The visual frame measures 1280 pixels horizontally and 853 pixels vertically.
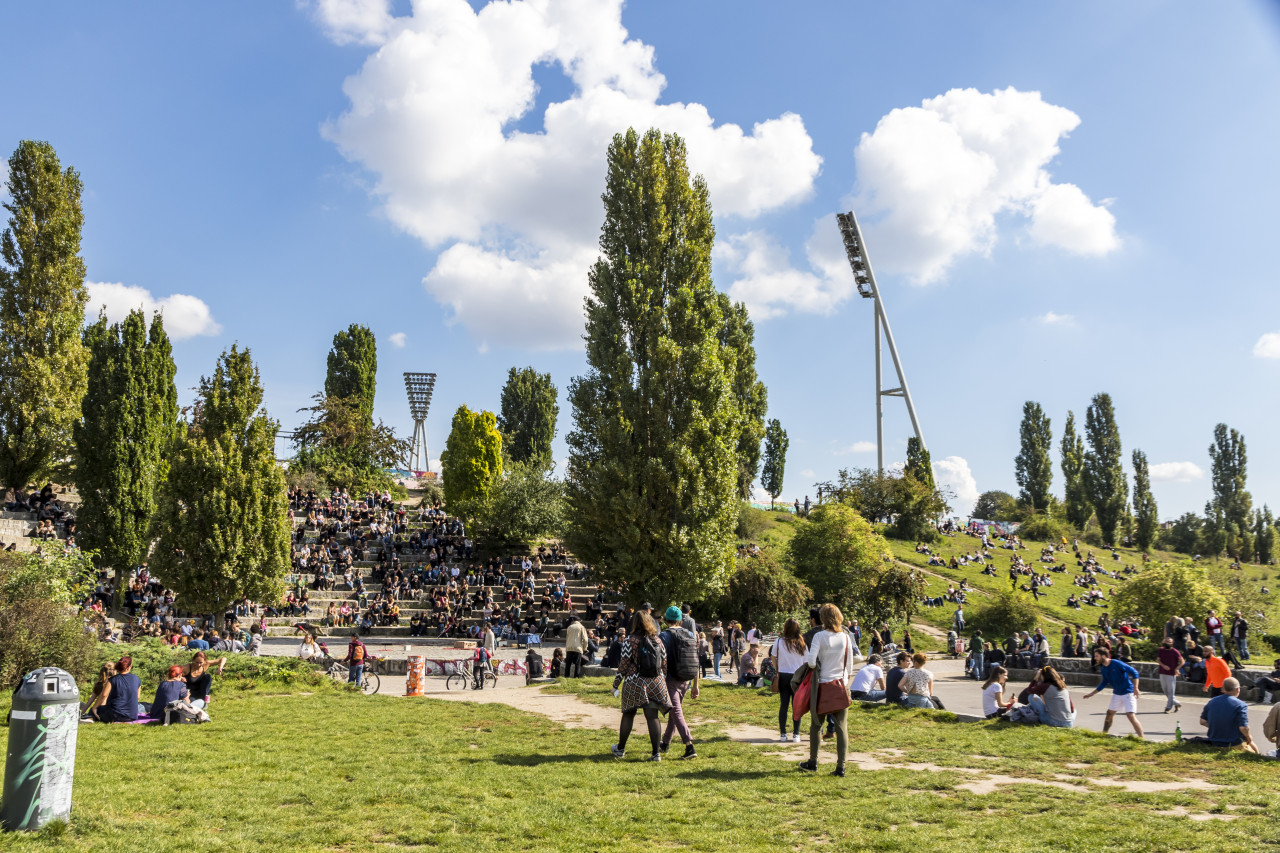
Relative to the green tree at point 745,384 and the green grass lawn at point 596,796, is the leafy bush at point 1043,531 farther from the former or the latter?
the green grass lawn at point 596,796

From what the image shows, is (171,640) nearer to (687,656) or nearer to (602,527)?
(602,527)

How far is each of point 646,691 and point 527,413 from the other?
6702cm

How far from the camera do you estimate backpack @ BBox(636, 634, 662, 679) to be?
319 inches

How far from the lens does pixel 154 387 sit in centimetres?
2961

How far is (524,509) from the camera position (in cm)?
3934

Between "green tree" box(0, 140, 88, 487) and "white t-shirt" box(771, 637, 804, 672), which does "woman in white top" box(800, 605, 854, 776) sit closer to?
"white t-shirt" box(771, 637, 804, 672)

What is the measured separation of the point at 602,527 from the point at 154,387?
60.2 feet

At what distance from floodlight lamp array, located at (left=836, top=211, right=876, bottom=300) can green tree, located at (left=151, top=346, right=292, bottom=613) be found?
46660mm

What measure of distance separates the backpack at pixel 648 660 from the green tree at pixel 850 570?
82.3ft

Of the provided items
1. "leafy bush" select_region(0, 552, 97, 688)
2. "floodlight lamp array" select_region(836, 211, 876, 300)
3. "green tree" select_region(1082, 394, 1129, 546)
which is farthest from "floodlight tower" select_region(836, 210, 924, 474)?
"leafy bush" select_region(0, 552, 97, 688)

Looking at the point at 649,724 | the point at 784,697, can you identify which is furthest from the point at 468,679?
the point at 649,724

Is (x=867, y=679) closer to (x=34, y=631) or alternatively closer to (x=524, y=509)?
(x=34, y=631)

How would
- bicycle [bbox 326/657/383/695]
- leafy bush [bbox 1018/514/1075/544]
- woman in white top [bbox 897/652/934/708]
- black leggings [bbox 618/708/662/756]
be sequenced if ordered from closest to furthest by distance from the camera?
black leggings [bbox 618/708/662/756], woman in white top [bbox 897/652/934/708], bicycle [bbox 326/657/383/695], leafy bush [bbox 1018/514/1075/544]

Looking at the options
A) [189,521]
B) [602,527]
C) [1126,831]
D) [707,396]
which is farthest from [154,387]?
[1126,831]
